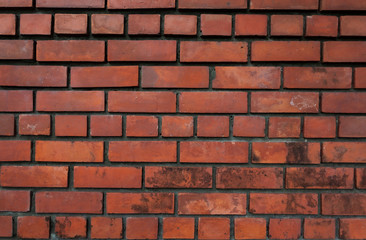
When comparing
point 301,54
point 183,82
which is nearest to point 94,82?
point 183,82

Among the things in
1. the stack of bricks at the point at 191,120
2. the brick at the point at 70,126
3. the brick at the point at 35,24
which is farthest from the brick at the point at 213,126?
the brick at the point at 35,24

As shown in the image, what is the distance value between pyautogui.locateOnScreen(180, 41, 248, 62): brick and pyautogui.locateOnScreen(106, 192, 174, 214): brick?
59 cm

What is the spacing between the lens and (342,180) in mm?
1113

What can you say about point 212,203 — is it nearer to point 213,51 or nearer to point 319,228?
point 319,228

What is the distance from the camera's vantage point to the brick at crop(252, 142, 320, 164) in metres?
1.12

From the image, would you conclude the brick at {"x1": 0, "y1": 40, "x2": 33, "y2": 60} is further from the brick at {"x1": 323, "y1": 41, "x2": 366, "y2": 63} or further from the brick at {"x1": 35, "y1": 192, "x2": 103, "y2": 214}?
the brick at {"x1": 323, "y1": 41, "x2": 366, "y2": 63}

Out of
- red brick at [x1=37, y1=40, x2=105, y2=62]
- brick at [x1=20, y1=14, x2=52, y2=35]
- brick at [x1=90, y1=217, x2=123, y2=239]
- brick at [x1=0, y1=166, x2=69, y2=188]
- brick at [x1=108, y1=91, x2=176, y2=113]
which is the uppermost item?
brick at [x1=20, y1=14, x2=52, y2=35]

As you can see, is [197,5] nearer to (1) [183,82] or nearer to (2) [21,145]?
(1) [183,82]

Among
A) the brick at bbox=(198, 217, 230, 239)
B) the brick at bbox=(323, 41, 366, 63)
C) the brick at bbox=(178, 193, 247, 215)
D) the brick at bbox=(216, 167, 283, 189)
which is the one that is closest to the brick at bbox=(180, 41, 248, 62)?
the brick at bbox=(323, 41, 366, 63)

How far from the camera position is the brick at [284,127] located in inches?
43.9

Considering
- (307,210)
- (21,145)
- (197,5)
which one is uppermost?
(197,5)

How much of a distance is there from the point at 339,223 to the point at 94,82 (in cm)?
121

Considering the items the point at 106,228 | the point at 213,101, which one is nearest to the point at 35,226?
the point at 106,228

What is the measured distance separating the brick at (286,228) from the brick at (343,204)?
130mm
